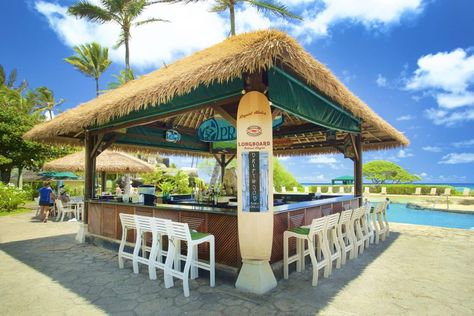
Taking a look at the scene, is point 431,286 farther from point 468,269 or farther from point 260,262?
point 260,262

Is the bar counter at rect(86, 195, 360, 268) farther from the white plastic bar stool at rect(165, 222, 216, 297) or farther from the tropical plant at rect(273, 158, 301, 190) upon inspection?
the tropical plant at rect(273, 158, 301, 190)

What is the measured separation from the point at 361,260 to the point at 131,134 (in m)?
5.47

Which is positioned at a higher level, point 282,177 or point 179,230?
point 282,177

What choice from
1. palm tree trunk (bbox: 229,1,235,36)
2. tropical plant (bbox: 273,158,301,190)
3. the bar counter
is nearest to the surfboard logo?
the bar counter

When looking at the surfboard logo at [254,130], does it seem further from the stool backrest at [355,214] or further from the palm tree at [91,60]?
the palm tree at [91,60]

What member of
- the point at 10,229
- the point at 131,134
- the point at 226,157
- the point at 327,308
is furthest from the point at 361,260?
the point at 10,229

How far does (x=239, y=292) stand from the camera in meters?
3.46

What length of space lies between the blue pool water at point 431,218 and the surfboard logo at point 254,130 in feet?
39.8

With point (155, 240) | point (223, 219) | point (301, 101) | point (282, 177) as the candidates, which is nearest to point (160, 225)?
point (155, 240)

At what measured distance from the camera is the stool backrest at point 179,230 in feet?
11.3

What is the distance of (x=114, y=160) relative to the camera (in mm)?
11750

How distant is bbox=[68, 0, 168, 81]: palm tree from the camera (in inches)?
583

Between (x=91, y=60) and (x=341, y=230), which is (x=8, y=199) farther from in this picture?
(x=91, y=60)

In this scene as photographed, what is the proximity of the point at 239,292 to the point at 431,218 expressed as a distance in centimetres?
1340
